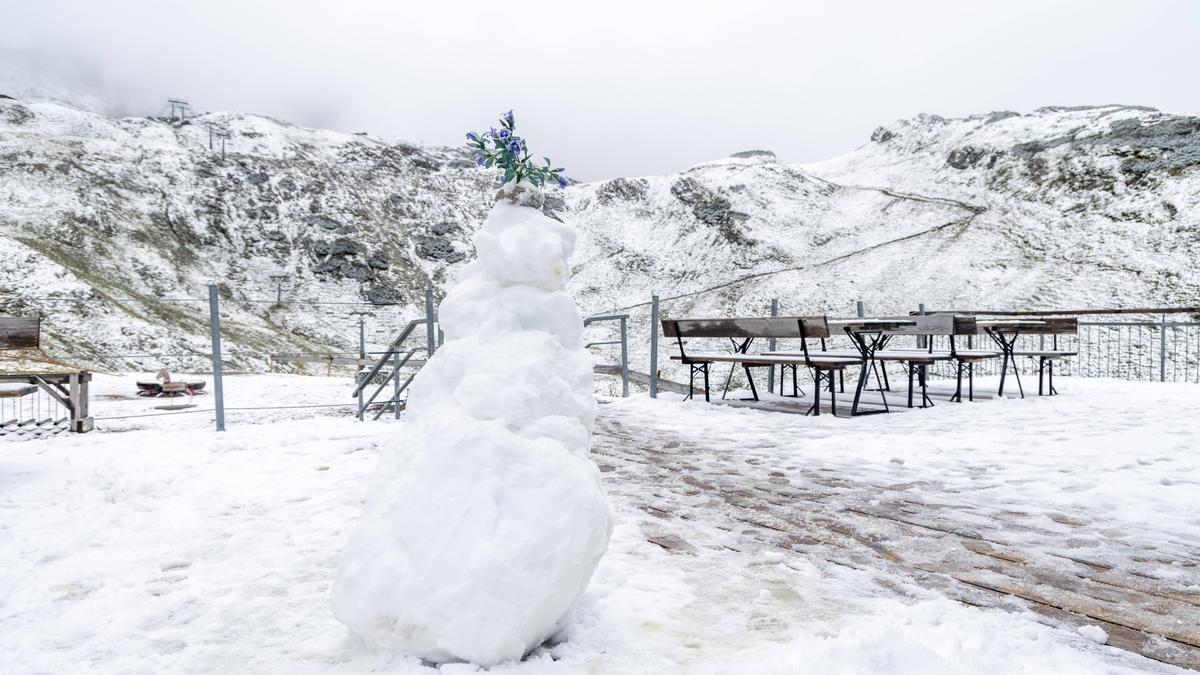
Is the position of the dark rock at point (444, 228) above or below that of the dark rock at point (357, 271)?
above

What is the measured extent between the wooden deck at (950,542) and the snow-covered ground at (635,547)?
6 cm

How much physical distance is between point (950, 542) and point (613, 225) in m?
34.8

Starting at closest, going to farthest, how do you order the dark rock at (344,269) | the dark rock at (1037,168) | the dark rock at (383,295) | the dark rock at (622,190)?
1. the dark rock at (1037,168)
2. the dark rock at (383,295)
3. the dark rock at (344,269)
4. the dark rock at (622,190)

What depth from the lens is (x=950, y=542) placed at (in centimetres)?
306

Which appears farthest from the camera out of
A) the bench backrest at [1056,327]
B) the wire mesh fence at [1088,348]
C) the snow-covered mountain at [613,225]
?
the snow-covered mountain at [613,225]

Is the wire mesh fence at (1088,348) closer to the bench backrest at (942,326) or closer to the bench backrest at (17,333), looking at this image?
the bench backrest at (942,326)

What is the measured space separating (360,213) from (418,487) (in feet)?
123

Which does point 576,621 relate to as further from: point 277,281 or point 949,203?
point 949,203

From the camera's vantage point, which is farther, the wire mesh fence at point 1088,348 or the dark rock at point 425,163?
the dark rock at point 425,163

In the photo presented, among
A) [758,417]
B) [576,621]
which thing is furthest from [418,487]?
[758,417]

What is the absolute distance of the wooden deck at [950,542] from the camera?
2266 mm

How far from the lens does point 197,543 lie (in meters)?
3.26

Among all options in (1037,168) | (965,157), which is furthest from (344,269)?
(1037,168)

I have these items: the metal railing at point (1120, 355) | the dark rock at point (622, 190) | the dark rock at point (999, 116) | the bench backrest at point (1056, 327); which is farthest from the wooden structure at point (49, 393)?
the dark rock at point (999, 116)
